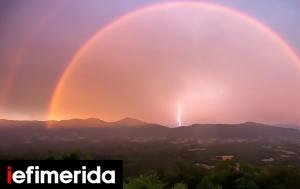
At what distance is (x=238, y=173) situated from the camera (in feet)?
171

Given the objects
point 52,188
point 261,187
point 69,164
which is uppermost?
point 69,164

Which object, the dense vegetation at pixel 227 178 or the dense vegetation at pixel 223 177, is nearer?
the dense vegetation at pixel 227 178

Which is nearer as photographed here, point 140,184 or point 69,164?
point 69,164

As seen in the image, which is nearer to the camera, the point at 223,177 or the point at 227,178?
the point at 227,178

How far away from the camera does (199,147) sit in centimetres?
12912

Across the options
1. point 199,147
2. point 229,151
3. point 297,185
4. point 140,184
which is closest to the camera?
point 140,184

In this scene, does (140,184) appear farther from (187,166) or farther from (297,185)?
(187,166)

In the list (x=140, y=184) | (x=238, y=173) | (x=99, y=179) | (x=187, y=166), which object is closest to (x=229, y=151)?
(x=187, y=166)

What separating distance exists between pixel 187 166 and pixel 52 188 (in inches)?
2075

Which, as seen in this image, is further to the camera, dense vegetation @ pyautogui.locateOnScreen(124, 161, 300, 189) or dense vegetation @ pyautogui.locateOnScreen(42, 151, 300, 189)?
dense vegetation @ pyautogui.locateOnScreen(42, 151, 300, 189)

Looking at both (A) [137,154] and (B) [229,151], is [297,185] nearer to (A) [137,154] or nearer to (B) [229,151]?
(A) [137,154]

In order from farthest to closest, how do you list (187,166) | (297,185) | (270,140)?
(270,140)
(187,166)
(297,185)

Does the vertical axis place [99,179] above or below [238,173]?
above

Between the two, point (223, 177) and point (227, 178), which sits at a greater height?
point (223, 177)
